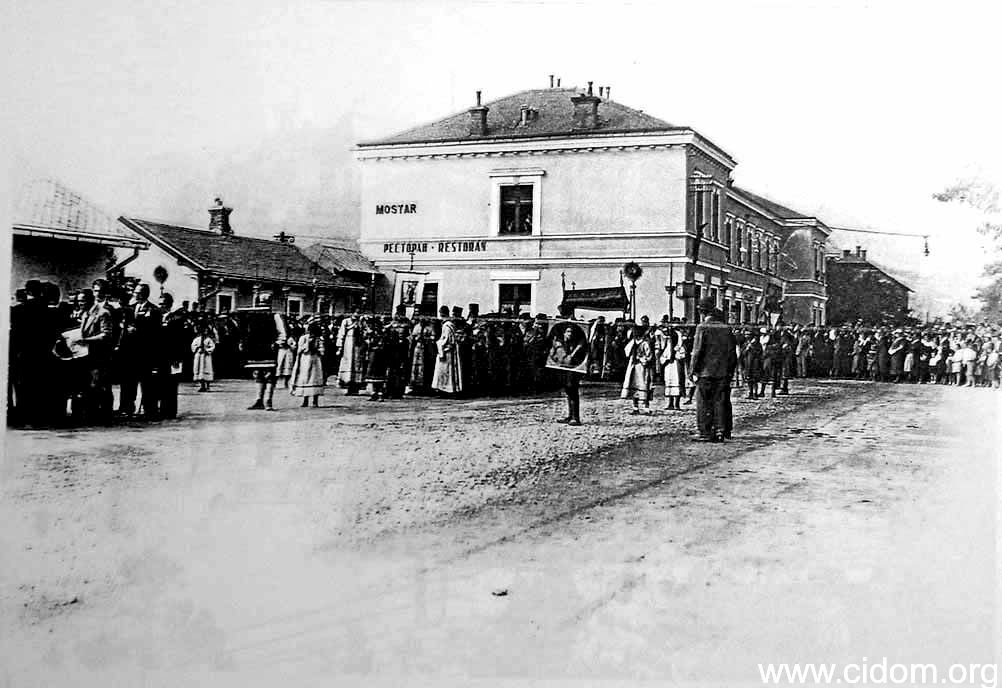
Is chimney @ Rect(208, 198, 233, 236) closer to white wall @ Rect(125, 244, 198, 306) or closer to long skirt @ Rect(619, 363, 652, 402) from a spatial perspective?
white wall @ Rect(125, 244, 198, 306)

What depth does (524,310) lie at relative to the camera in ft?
11.3

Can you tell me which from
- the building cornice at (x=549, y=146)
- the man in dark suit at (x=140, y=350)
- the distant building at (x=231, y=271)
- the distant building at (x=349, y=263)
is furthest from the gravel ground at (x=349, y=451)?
the building cornice at (x=549, y=146)

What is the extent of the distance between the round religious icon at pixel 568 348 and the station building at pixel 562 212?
0.32ft

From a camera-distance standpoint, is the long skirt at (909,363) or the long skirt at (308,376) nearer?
the long skirt at (308,376)

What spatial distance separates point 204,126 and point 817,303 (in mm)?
2694

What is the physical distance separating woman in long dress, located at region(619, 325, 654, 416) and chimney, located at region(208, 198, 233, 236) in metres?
1.70

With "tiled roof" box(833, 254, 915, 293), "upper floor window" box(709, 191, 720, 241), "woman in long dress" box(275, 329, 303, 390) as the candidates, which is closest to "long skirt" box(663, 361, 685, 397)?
"upper floor window" box(709, 191, 720, 241)

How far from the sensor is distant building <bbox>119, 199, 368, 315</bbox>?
3.35m

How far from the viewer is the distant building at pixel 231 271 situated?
335 centimetres

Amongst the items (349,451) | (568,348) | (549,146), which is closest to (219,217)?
(349,451)

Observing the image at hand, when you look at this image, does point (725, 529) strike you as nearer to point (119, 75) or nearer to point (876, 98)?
point (876, 98)

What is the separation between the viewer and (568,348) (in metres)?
3.45

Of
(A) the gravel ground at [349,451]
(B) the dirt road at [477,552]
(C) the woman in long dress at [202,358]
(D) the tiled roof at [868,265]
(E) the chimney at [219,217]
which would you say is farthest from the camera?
(D) the tiled roof at [868,265]
